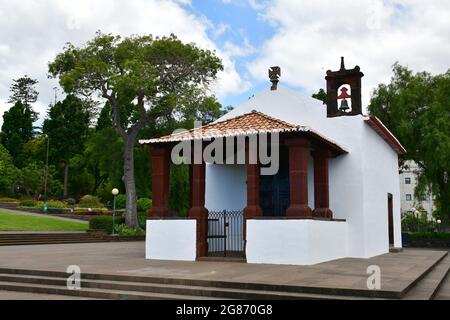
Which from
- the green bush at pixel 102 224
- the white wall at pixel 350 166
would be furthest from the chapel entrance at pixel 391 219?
the green bush at pixel 102 224

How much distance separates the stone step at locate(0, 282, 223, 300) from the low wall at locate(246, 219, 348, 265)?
408cm

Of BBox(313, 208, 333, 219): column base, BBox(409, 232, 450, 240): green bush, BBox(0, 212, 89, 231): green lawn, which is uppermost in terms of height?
BBox(313, 208, 333, 219): column base

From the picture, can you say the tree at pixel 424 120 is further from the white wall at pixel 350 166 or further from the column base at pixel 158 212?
the column base at pixel 158 212

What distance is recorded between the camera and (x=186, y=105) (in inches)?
1179

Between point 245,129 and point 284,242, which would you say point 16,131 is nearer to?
point 245,129

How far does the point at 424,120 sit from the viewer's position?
2642cm

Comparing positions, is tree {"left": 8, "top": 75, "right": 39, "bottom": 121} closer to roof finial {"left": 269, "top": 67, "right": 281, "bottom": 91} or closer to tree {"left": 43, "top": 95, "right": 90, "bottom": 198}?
tree {"left": 43, "top": 95, "right": 90, "bottom": 198}

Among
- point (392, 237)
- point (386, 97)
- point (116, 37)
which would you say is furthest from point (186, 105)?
point (392, 237)

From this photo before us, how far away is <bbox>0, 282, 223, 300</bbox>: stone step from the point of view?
8.19 metres

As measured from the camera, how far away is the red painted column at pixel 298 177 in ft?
39.5

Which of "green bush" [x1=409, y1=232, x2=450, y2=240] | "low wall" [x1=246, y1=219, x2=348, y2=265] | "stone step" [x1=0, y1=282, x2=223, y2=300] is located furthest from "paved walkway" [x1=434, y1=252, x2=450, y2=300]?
Answer: "green bush" [x1=409, y1=232, x2=450, y2=240]

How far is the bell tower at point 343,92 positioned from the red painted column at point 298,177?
3.73m

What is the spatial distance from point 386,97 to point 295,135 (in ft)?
62.4
